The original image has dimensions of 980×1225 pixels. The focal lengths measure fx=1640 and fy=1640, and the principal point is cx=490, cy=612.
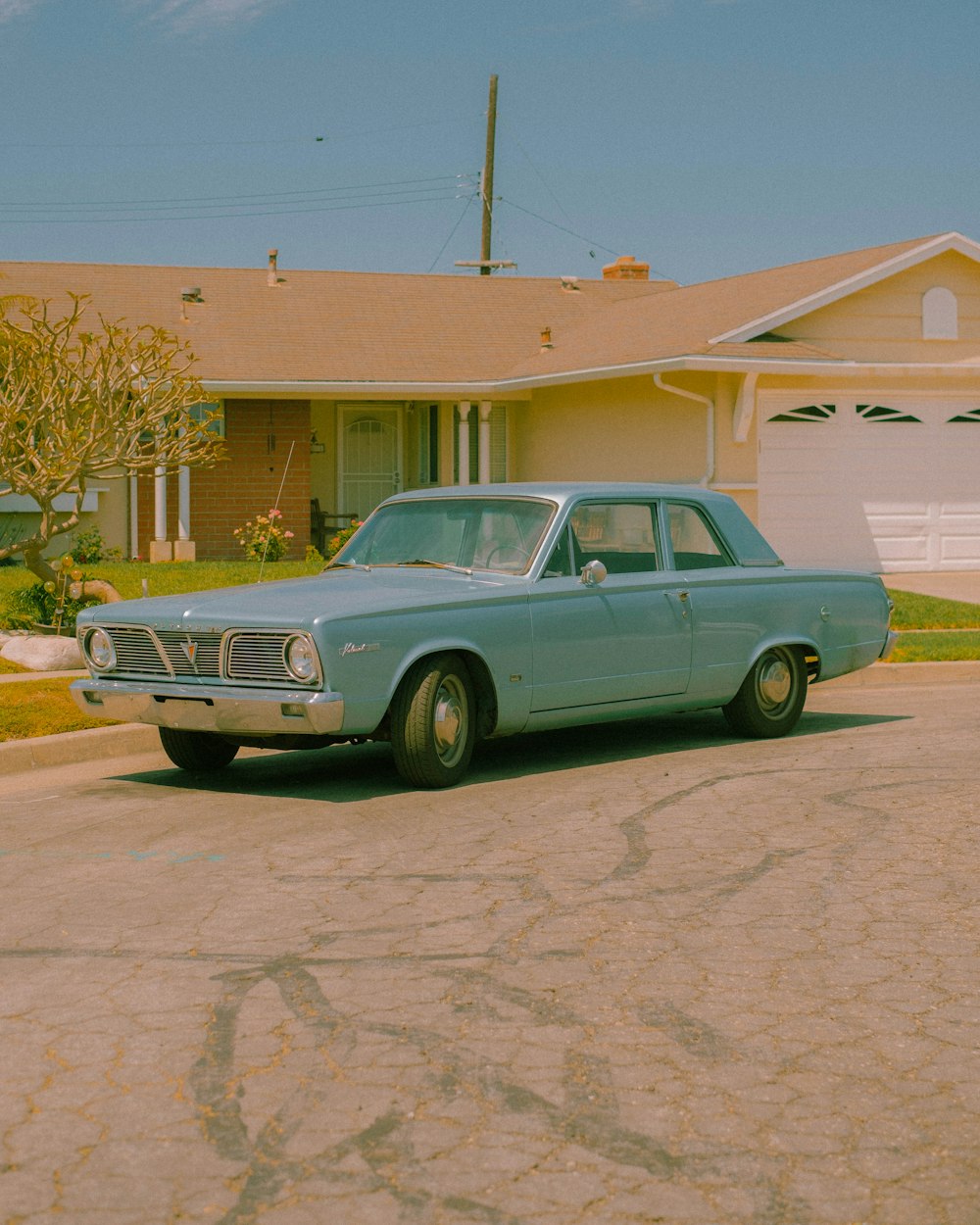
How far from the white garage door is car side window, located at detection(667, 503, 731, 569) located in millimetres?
11892

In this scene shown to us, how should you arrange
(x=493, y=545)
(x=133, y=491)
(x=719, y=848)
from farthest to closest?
(x=133, y=491) → (x=493, y=545) → (x=719, y=848)

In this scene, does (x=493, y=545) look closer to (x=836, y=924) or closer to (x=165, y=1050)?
(x=836, y=924)

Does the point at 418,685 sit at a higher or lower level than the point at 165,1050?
higher

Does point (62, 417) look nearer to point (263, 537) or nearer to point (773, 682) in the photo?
point (773, 682)

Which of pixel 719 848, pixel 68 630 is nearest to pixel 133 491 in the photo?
pixel 68 630

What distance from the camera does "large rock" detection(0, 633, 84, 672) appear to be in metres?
13.4

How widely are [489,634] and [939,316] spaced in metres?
16.2

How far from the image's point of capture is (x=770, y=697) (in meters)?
10.2

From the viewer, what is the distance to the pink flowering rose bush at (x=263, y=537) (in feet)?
76.6

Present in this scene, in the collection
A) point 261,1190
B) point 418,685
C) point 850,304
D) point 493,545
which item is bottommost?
point 261,1190

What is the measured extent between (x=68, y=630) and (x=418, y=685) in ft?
24.0

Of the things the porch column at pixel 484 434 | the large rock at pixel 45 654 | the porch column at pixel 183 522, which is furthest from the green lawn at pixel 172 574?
the porch column at pixel 484 434

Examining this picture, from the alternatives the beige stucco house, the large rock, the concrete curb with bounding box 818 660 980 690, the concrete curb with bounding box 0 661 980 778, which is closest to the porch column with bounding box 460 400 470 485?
the beige stucco house

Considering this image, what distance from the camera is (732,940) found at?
18.4 ft
